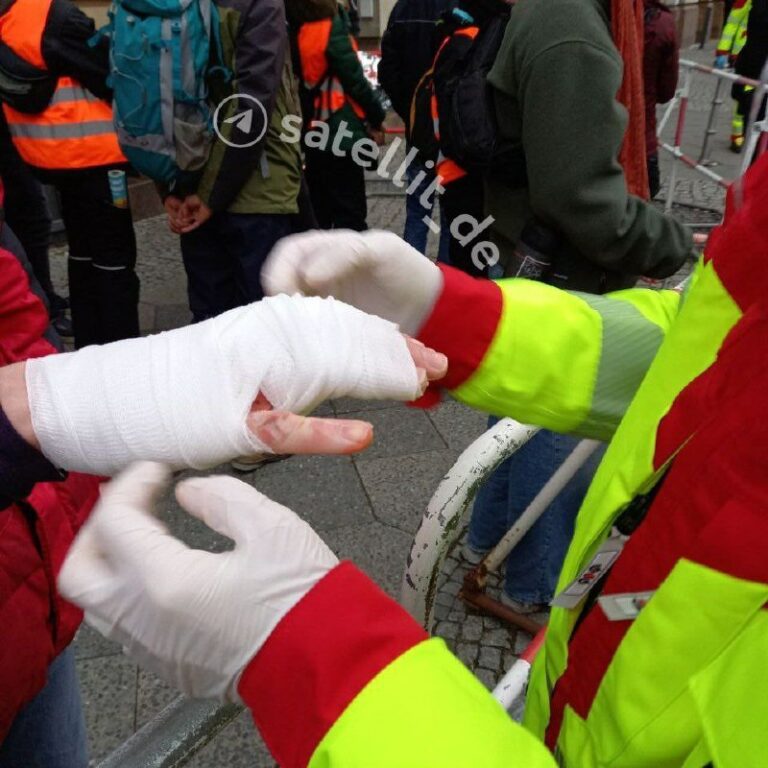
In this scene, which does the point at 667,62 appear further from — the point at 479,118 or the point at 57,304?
the point at 57,304

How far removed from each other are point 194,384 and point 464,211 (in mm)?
2449

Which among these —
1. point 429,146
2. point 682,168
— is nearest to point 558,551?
point 429,146

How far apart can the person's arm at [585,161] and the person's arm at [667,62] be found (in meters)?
2.15

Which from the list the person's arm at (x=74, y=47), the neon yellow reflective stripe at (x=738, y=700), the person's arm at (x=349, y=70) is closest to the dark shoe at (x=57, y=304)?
the person's arm at (x=74, y=47)

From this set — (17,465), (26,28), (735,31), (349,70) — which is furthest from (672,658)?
(735,31)

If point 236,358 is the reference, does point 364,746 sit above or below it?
below

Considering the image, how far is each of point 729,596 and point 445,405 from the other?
3.01 metres

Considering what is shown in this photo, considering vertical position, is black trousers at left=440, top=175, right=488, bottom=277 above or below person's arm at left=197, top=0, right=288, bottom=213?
below

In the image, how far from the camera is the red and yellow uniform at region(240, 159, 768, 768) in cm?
68

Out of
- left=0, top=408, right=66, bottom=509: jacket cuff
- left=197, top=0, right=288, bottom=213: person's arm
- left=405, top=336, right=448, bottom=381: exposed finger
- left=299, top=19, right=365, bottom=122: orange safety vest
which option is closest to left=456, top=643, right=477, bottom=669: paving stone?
left=405, top=336, right=448, bottom=381: exposed finger

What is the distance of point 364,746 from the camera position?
693 millimetres

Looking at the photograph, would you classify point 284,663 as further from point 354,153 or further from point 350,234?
point 354,153

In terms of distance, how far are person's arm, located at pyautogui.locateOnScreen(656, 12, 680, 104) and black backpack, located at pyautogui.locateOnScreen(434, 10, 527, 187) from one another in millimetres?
1850

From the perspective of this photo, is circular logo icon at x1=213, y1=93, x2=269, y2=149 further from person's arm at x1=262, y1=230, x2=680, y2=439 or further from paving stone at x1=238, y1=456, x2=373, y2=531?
person's arm at x1=262, y1=230, x2=680, y2=439
